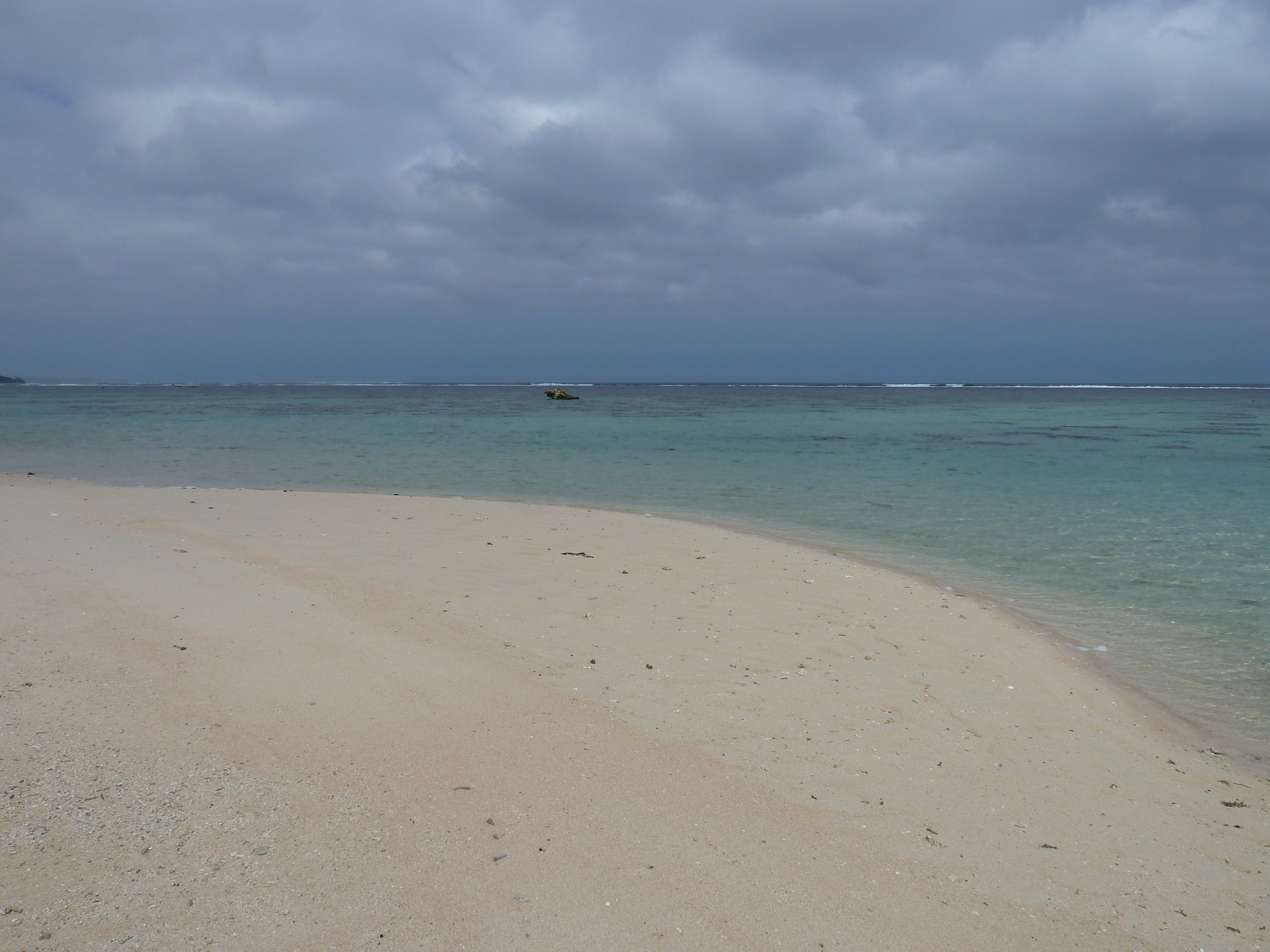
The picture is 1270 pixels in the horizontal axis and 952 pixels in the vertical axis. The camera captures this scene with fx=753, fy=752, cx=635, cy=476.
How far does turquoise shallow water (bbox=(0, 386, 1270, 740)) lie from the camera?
848cm

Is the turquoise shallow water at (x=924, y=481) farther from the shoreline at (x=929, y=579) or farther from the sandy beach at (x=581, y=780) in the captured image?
the sandy beach at (x=581, y=780)

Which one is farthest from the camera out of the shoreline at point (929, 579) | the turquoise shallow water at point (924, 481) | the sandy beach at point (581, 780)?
the turquoise shallow water at point (924, 481)

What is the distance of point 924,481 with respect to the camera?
1992 cm

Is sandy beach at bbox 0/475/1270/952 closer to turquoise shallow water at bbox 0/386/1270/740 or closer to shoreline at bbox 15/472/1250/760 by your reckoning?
shoreline at bbox 15/472/1250/760

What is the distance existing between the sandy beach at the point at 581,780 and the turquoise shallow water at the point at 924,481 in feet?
5.98

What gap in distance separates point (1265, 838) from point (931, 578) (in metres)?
5.88

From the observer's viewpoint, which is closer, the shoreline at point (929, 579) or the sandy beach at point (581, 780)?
the sandy beach at point (581, 780)

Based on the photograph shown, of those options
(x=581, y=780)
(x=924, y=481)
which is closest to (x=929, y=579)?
(x=581, y=780)

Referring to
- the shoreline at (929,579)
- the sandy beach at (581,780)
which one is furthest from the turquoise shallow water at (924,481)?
the sandy beach at (581,780)

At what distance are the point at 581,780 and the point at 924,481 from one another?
701 inches

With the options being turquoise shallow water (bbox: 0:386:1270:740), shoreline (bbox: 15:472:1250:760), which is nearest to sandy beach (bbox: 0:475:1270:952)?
shoreline (bbox: 15:472:1250:760)

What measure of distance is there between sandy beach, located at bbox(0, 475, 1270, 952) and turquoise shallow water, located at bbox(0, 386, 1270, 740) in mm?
1822

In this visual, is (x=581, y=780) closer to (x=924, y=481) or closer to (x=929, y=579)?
(x=929, y=579)

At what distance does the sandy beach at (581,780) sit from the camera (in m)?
3.07
